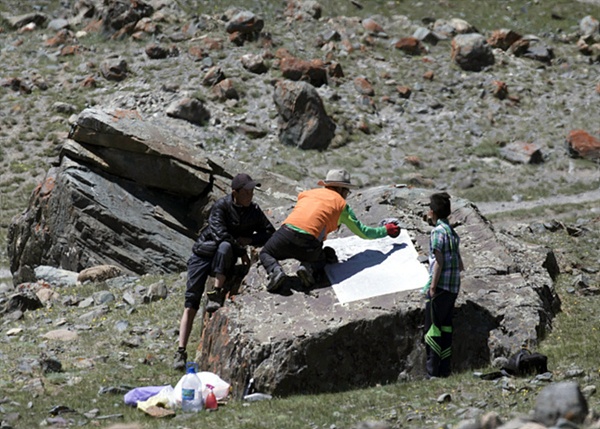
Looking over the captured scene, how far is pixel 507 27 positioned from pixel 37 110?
25.3 m

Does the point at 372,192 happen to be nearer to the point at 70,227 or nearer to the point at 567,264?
the point at 567,264

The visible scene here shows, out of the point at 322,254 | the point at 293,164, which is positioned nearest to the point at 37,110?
the point at 293,164

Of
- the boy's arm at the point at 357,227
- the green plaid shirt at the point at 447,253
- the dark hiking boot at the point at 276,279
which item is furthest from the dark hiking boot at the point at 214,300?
the green plaid shirt at the point at 447,253

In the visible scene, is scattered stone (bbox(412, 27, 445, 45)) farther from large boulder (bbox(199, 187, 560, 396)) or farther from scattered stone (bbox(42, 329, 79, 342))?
large boulder (bbox(199, 187, 560, 396))

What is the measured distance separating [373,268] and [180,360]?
9.91ft

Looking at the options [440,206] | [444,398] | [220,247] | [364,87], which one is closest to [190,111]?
[364,87]

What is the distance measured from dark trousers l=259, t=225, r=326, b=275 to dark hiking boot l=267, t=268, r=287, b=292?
0.24 ft

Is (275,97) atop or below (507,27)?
below

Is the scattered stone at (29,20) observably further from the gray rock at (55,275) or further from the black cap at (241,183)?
the black cap at (241,183)

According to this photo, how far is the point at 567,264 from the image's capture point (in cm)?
1695

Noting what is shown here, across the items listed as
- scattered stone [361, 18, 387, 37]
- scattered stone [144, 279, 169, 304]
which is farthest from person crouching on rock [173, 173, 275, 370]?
scattered stone [361, 18, 387, 37]

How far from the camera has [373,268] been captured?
41.6 feet

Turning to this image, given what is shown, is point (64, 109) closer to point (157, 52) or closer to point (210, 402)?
point (157, 52)

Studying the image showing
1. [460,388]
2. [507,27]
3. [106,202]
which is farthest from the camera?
[507,27]
